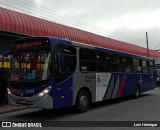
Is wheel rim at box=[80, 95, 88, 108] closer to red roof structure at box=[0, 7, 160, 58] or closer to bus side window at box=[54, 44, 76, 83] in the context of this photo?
bus side window at box=[54, 44, 76, 83]

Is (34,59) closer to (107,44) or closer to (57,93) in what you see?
(57,93)

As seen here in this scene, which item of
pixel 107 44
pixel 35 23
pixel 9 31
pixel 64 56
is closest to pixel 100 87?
pixel 64 56

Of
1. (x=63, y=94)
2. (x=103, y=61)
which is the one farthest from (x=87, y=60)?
(x=63, y=94)

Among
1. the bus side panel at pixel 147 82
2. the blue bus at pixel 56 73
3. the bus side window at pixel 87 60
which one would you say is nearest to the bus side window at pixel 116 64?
the blue bus at pixel 56 73

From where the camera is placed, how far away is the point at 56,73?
10.2 m

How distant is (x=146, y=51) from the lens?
4366 cm

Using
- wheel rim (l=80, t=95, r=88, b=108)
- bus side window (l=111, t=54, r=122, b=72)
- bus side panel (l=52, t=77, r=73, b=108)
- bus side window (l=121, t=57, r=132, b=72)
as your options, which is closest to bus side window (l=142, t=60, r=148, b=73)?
bus side window (l=121, t=57, r=132, b=72)

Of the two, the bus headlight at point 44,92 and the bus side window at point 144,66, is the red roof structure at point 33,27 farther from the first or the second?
the bus headlight at point 44,92

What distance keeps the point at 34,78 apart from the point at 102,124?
2.88 meters

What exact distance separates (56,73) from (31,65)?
93 cm

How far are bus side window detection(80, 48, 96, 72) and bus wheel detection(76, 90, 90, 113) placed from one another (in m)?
1.01

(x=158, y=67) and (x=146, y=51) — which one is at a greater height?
(x=146, y=51)

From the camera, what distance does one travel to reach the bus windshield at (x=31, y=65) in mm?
9977

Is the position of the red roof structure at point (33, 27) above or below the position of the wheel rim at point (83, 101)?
above
